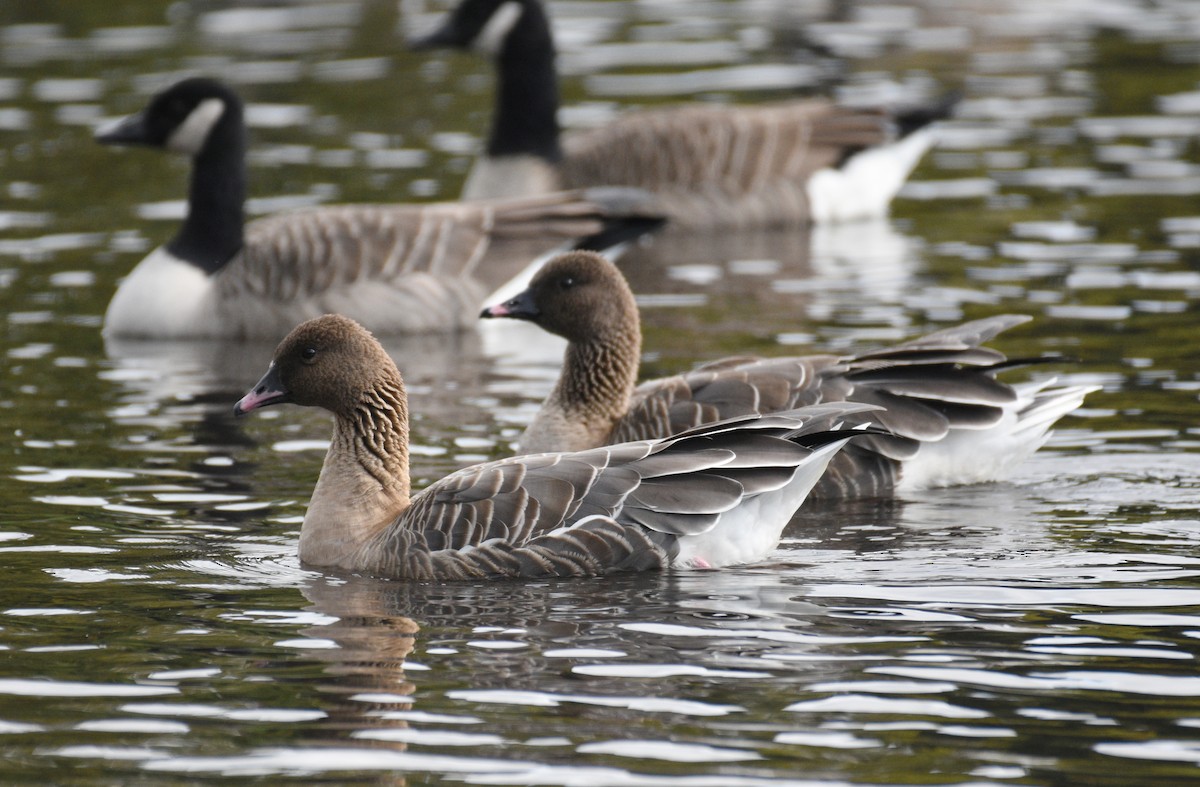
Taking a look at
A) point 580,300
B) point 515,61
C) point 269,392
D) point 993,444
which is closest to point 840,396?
point 993,444

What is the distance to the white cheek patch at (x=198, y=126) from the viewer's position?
16828mm

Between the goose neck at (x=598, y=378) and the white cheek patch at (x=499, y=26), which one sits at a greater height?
the white cheek patch at (x=499, y=26)

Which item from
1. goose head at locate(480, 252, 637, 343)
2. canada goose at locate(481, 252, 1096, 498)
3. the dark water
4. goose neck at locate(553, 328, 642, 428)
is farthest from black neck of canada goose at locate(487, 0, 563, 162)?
goose neck at locate(553, 328, 642, 428)

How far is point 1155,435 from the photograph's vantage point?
11969 millimetres

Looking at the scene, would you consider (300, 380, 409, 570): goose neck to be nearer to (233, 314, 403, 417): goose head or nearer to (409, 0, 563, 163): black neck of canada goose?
(233, 314, 403, 417): goose head

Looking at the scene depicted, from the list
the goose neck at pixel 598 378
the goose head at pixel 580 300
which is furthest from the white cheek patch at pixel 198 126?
the goose neck at pixel 598 378

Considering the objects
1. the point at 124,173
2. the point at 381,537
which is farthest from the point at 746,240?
the point at 381,537

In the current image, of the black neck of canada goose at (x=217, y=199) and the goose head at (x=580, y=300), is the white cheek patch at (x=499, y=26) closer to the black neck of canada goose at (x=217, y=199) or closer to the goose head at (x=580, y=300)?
the black neck of canada goose at (x=217, y=199)

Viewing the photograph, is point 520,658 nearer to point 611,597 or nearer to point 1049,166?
point 611,597

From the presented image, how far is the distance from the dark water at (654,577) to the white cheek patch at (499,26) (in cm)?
160

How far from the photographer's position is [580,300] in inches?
457

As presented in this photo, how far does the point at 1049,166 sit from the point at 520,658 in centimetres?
1421

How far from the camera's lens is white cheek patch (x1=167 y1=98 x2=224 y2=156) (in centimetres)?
1683

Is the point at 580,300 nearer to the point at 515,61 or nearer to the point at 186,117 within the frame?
the point at 186,117
